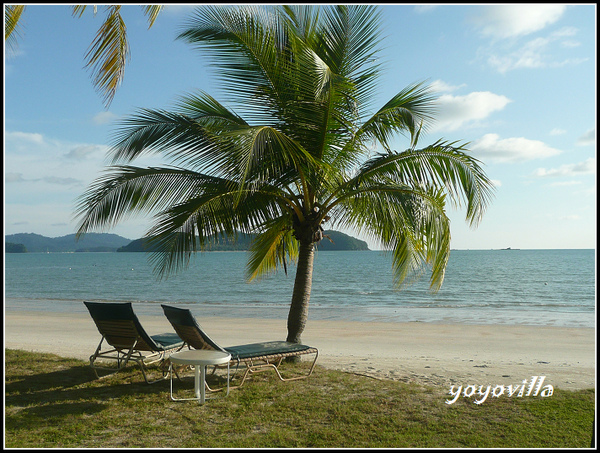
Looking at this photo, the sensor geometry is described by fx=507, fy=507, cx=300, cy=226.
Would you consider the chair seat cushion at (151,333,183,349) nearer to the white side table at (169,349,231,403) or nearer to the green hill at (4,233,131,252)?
the white side table at (169,349,231,403)

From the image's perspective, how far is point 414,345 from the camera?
35.3 feet

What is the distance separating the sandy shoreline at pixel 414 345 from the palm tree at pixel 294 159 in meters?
1.39

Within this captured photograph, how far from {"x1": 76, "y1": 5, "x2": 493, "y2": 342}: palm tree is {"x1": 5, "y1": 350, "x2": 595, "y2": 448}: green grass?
5.14 feet

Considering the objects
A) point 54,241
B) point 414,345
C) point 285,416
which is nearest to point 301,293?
point 285,416

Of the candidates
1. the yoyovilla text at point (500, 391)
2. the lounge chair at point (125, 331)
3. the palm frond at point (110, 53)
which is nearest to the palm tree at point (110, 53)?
the palm frond at point (110, 53)

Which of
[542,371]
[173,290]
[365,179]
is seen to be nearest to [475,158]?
[365,179]

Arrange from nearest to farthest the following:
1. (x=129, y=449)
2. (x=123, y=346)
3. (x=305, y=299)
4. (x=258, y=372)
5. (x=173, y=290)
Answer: (x=129, y=449) → (x=123, y=346) → (x=258, y=372) → (x=305, y=299) → (x=173, y=290)

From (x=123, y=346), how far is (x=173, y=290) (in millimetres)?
31342

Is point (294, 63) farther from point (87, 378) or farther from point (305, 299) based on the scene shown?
point (87, 378)

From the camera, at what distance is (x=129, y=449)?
377 cm

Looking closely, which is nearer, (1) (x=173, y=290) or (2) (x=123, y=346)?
(2) (x=123, y=346)

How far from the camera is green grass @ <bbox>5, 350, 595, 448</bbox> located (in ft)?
13.2

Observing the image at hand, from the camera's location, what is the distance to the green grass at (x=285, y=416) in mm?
4027

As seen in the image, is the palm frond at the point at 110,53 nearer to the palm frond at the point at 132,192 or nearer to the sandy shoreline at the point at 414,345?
the palm frond at the point at 132,192
